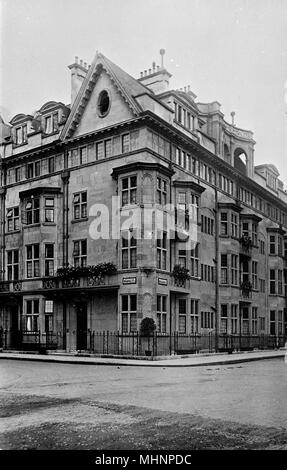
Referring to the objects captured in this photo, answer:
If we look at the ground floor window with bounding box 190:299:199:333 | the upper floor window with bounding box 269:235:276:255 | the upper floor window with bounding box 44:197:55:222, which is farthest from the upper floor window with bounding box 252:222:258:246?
the upper floor window with bounding box 44:197:55:222

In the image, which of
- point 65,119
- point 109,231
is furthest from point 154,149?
point 65,119

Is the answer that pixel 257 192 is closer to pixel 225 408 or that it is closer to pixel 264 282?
pixel 264 282

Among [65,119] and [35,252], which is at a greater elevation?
[65,119]

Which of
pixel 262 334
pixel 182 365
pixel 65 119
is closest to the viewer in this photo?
pixel 182 365

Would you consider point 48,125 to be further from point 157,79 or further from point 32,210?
point 157,79

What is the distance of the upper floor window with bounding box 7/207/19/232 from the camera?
119 feet

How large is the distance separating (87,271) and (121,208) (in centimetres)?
410

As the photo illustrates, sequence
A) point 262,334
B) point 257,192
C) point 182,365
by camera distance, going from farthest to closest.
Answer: point 257,192 → point 262,334 → point 182,365

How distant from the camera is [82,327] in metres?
31.9

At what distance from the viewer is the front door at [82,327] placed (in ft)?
104

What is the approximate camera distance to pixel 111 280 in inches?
1171

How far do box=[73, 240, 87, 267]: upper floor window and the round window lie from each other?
7.91m

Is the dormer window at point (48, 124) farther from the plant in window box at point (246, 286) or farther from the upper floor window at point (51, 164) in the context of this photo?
the plant in window box at point (246, 286)

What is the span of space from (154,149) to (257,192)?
1709 centimetres
